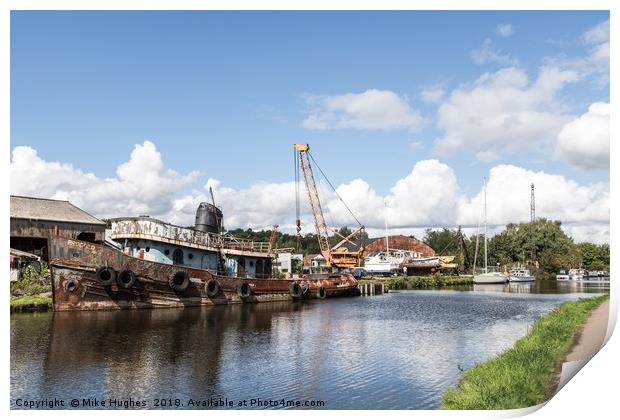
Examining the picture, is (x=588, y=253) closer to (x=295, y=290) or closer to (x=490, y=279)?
(x=490, y=279)

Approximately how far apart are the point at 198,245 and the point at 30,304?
32.3 ft

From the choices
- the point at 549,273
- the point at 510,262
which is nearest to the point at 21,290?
the point at 549,273

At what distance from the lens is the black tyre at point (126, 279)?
27781mm

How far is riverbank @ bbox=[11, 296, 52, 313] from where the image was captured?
26938mm

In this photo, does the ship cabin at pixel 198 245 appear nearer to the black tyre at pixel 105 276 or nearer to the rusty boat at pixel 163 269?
the rusty boat at pixel 163 269

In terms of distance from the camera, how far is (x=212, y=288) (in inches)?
1267

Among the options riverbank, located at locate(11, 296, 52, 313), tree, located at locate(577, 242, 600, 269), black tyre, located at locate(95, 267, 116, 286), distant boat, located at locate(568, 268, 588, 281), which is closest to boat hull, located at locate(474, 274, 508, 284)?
distant boat, located at locate(568, 268, 588, 281)

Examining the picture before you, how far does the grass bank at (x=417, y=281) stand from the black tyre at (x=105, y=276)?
3428 centimetres

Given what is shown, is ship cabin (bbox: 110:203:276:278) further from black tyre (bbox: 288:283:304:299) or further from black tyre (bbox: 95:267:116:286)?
black tyre (bbox: 95:267:116:286)

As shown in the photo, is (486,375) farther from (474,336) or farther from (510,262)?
(510,262)

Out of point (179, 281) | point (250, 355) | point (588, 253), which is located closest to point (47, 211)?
point (179, 281)

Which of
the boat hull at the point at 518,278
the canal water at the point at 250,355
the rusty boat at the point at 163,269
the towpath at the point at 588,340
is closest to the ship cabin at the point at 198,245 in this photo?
the rusty boat at the point at 163,269

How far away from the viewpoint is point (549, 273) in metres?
70.7

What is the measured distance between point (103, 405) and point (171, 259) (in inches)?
781
